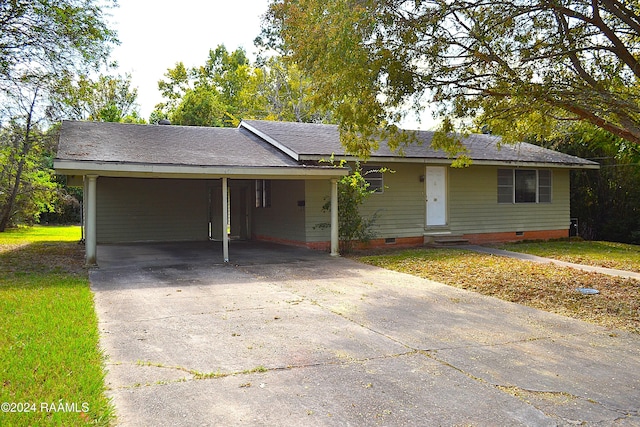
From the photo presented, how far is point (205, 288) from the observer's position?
26.9 feet

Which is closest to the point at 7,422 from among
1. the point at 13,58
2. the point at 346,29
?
the point at 346,29

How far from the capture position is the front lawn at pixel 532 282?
6977mm

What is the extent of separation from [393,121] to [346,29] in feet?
8.16

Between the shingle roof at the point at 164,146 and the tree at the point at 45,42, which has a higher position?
the tree at the point at 45,42

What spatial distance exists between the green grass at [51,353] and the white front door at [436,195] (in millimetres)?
9789

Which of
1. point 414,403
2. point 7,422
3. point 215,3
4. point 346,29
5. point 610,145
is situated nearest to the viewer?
point 7,422

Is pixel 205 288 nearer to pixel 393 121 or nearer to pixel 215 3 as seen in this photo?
pixel 393 121

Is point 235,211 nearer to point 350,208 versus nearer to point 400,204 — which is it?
point 400,204

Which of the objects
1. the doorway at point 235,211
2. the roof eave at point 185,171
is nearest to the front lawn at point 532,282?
the roof eave at point 185,171

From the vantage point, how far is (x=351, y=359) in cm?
468

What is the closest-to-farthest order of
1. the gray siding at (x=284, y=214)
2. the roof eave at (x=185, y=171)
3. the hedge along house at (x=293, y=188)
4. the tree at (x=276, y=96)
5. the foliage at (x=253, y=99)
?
the roof eave at (x=185, y=171) < the hedge along house at (x=293, y=188) < the gray siding at (x=284, y=214) < the tree at (x=276, y=96) < the foliage at (x=253, y=99)

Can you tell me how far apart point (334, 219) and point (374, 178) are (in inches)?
102

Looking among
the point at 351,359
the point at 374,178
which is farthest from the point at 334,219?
the point at 351,359

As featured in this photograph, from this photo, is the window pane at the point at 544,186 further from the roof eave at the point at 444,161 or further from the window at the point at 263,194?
the window at the point at 263,194
